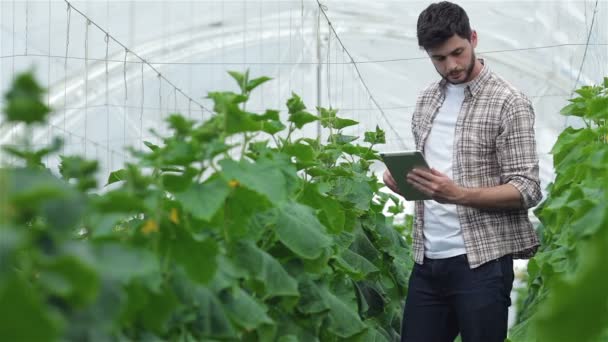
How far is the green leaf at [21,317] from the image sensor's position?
1.17m

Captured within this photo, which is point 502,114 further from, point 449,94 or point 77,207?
point 77,207

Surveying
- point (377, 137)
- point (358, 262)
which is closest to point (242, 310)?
point (358, 262)

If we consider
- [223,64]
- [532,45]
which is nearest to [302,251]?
[223,64]

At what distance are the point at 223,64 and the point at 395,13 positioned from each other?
9.09 feet

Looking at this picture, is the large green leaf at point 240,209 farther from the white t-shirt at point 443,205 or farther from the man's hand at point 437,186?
the white t-shirt at point 443,205

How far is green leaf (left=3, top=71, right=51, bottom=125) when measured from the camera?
139 centimetres

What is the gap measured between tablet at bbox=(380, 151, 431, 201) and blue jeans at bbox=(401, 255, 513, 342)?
29 centimetres

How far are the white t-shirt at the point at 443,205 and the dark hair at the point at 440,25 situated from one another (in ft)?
0.82

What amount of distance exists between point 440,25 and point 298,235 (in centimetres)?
139

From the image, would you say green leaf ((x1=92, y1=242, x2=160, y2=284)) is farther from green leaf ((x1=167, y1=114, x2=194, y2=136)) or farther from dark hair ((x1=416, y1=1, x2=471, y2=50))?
dark hair ((x1=416, y1=1, x2=471, y2=50))

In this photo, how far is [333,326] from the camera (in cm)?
320

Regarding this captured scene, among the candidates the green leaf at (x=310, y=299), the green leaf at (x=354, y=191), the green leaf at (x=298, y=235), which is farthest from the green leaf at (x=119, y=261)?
the green leaf at (x=354, y=191)

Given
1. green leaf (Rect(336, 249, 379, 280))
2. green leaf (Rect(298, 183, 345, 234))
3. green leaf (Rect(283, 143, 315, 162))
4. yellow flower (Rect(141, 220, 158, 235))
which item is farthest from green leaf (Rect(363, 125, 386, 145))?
yellow flower (Rect(141, 220, 158, 235))

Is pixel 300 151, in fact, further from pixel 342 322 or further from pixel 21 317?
pixel 21 317
